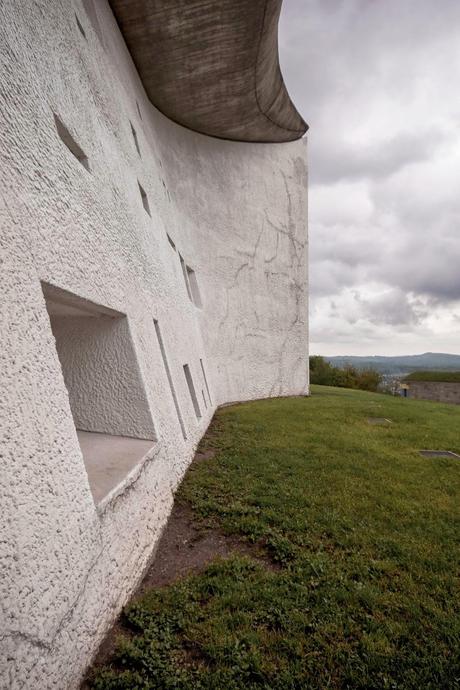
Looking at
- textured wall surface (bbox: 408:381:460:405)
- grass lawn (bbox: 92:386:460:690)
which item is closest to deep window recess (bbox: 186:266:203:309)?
grass lawn (bbox: 92:386:460:690)

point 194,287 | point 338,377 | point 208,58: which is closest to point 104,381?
point 194,287

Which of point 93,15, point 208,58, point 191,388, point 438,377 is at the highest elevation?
point 208,58

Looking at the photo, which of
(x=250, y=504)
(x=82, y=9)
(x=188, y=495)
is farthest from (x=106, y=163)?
(x=250, y=504)

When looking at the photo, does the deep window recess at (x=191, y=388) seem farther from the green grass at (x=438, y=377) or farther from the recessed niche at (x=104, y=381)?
the green grass at (x=438, y=377)

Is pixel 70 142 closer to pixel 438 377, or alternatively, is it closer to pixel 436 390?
pixel 436 390

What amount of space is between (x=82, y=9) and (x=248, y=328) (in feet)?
38.2

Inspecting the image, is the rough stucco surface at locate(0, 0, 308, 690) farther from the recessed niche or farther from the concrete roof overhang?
the concrete roof overhang

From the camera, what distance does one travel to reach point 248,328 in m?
15.6

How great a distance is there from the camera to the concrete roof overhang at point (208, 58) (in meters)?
8.44

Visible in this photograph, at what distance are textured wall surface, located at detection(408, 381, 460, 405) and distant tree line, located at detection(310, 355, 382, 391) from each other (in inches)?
409

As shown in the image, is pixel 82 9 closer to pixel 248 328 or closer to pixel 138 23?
pixel 138 23

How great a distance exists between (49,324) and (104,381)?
6.86ft

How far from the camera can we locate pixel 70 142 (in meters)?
3.97

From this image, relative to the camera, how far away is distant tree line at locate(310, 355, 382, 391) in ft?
129
